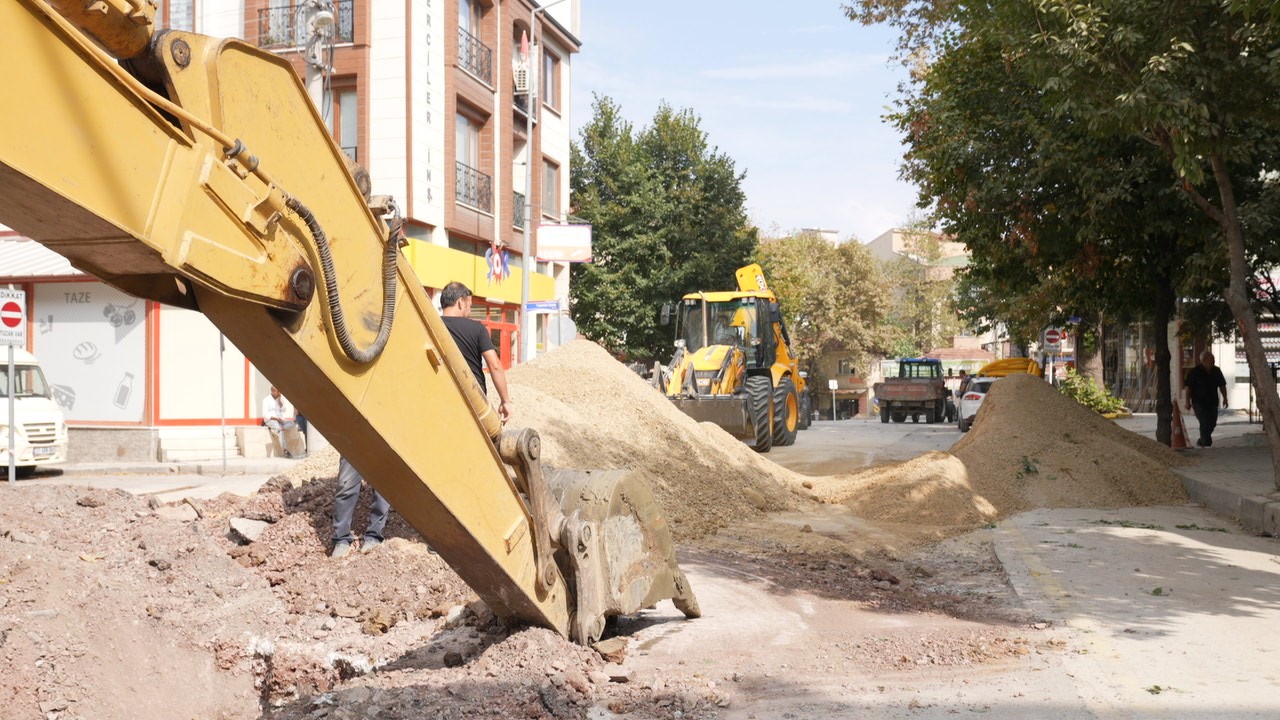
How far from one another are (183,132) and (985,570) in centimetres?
770

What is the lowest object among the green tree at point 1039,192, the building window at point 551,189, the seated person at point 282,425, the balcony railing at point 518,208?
the seated person at point 282,425

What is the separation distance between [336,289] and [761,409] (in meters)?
16.5

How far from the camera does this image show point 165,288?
120 inches

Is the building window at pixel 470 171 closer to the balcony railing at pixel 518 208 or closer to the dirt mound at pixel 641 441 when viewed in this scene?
the balcony railing at pixel 518 208

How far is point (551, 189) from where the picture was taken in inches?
1284

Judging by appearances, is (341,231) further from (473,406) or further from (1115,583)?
(1115,583)

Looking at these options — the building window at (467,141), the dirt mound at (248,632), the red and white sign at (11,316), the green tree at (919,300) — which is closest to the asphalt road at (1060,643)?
the dirt mound at (248,632)

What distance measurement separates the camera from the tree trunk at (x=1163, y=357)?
17.7 meters

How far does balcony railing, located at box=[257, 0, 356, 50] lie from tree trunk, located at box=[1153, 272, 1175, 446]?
1662cm

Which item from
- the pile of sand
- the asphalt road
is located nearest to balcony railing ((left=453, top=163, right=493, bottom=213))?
the pile of sand

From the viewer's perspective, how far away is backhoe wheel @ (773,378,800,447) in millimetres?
21562

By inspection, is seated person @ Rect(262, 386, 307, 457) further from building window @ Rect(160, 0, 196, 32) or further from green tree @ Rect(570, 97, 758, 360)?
green tree @ Rect(570, 97, 758, 360)

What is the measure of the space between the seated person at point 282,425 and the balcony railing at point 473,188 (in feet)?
22.3

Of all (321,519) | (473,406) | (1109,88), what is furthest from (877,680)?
(1109,88)
